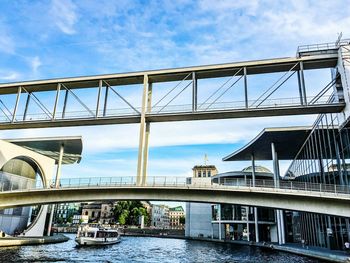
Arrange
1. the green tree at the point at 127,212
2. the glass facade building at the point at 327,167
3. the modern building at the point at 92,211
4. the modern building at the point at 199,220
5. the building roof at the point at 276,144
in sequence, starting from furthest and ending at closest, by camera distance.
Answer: the modern building at the point at 92,211, the green tree at the point at 127,212, the modern building at the point at 199,220, the building roof at the point at 276,144, the glass facade building at the point at 327,167

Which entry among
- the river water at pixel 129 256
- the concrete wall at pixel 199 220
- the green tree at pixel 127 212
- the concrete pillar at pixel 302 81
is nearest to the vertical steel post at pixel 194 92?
the concrete pillar at pixel 302 81

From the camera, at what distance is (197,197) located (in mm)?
27562

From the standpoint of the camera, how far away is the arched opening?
143 ft

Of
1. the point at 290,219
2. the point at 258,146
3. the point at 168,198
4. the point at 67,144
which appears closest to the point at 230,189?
the point at 168,198

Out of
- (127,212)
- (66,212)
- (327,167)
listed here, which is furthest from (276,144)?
(66,212)

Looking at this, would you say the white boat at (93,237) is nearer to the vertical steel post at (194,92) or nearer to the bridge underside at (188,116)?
the bridge underside at (188,116)

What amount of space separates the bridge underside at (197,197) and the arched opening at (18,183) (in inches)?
488

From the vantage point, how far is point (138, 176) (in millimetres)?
28250

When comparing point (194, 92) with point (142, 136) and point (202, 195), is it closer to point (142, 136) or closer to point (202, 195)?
point (142, 136)

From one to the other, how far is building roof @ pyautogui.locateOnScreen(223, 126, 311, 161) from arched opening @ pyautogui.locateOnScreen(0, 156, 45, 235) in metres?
34.4

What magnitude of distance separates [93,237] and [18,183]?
15050 millimetres

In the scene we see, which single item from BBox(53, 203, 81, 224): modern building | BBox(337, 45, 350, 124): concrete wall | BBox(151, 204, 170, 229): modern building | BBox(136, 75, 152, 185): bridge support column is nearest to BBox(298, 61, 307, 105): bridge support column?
BBox(337, 45, 350, 124): concrete wall

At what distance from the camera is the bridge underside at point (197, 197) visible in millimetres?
24766

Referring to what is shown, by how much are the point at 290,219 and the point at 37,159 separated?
48173 millimetres
